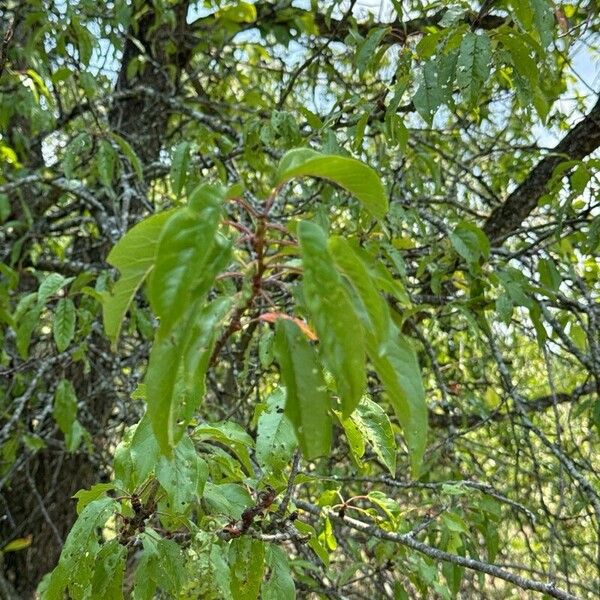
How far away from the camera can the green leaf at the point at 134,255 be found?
0.69 m

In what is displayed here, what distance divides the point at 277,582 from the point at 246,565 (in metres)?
0.08

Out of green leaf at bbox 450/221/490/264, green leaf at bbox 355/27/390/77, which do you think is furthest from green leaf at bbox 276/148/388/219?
green leaf at bbox 450/221/490/264

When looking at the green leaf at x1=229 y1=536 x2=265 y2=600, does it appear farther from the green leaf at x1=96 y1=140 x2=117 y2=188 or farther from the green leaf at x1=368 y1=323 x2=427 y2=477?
the green leaf at x1=96 y1=140 x2=117 y2=188

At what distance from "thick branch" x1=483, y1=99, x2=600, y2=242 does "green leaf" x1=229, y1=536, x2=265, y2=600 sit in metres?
1.41

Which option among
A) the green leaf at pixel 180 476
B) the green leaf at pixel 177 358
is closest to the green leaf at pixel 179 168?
the green leaf at pixel 180 476

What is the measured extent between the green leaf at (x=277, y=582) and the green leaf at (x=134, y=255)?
55cm

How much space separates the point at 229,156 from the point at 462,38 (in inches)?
50.7

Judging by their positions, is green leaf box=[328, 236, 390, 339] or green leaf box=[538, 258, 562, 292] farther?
green leaf box=[538, 258, 562, 292]

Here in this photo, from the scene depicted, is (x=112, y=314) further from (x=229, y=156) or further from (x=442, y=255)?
(x=229, y=156)

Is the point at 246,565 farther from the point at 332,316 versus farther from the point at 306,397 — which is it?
the point at 332,316

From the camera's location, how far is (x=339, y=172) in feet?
2.19

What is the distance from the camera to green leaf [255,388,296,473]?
0.98 metres

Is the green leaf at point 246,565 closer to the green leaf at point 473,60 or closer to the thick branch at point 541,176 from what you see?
the green leaf at point 473,60

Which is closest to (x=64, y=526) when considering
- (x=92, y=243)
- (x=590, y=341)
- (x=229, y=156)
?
(x=92, y=243)
